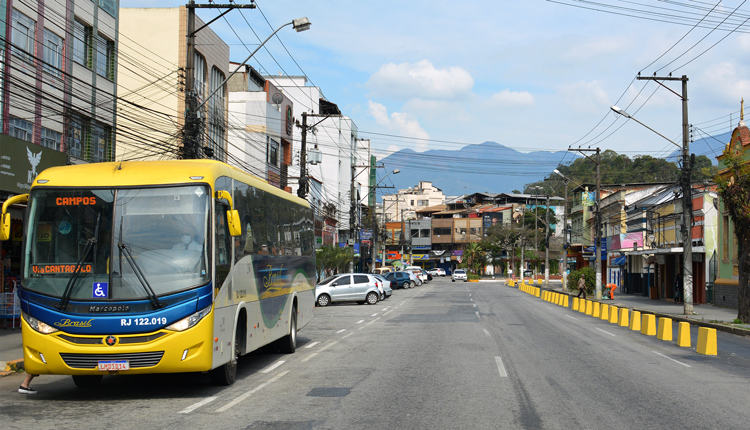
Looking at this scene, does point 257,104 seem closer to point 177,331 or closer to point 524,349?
point 524,349

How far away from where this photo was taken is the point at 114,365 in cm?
918

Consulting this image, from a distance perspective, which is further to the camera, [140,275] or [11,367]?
[11,367]

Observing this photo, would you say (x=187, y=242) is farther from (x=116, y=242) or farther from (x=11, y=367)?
(x=11, y=367)

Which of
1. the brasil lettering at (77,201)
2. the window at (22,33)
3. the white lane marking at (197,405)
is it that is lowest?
the white lane marking at (197,405)

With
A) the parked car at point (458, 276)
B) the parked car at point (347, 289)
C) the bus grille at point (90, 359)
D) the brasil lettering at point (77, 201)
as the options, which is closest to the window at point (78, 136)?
the parked car at point (347, 289)

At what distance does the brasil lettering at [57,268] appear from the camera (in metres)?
9.40

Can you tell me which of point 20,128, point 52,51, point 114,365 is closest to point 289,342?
point 114,365

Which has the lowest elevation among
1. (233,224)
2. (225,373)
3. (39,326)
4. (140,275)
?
(225,373)

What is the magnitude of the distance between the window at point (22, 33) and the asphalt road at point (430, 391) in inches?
500

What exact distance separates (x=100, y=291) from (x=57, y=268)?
0.72 metres

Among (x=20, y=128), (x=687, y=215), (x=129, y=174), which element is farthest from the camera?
(x=687, y=215)

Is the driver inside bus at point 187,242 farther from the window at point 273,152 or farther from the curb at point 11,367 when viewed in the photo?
the window at point 273,152

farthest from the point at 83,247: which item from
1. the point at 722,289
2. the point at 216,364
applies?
the point at 722,289

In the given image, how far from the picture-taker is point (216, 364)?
9.91 metres
